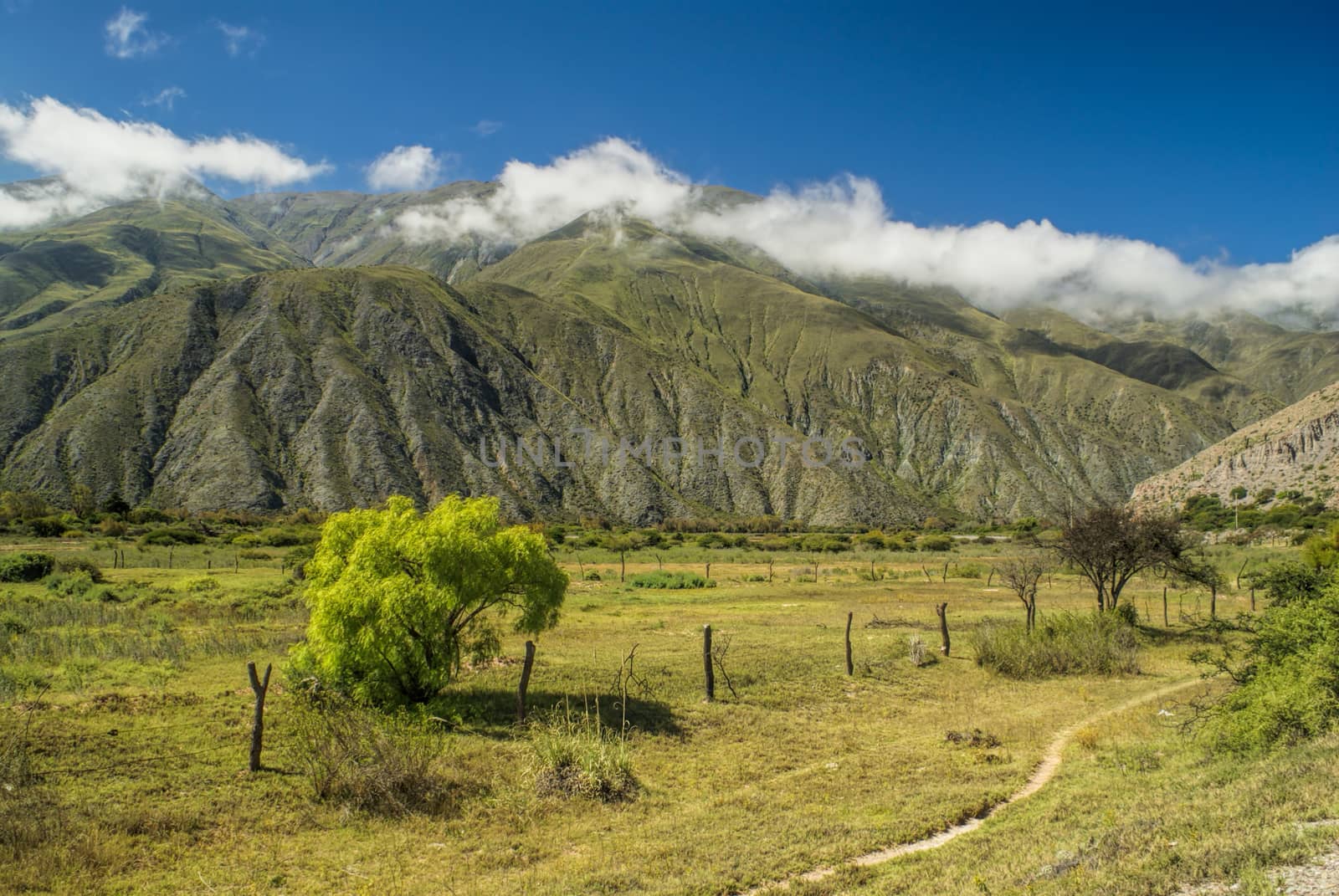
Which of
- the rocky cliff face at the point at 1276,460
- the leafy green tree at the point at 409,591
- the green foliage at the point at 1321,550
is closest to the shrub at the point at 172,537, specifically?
the leafy green tree at the point at 409,591

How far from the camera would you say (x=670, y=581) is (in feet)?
149

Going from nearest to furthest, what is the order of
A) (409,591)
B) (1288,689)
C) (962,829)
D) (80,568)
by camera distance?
(962,829) < (1288,689) < (409,591) < (80,568)

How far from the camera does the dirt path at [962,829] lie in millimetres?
8602

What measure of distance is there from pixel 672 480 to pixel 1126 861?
Result: 380 ft

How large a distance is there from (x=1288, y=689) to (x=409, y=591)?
48.7ft

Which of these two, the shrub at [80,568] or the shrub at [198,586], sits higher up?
the shrub at [80,568]

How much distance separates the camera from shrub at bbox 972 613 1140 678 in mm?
21438

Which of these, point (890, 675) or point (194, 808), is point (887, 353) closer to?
point (890, 675)

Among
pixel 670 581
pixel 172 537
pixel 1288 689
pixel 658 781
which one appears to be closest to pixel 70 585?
pixel 670 581

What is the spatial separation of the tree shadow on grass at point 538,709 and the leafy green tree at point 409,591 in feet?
2.91

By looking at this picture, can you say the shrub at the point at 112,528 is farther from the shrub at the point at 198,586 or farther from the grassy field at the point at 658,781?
the grassy field at the point at 658,781

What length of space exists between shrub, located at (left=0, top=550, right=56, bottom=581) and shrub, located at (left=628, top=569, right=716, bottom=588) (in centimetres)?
3015

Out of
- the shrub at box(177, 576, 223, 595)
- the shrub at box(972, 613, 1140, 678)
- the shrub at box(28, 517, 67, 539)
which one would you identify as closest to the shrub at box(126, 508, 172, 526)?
the shrub at box(28, 517, 67, 539)

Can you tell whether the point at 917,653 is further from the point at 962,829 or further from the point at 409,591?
the point at 409,591
